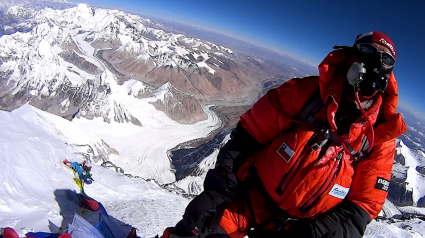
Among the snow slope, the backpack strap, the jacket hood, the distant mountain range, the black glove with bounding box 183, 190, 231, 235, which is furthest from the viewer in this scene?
the distant mountain range

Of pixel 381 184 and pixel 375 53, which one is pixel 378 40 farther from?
pixel 381 184

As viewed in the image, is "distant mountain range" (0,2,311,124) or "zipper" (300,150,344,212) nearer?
"zipper" (300,150,344,212)

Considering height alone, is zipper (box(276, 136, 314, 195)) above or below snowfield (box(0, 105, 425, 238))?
above

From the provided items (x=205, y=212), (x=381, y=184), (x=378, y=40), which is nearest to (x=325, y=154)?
(x=381, y=184)

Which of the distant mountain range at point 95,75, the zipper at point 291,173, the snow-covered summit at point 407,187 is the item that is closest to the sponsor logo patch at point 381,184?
the zipper at point 291,173

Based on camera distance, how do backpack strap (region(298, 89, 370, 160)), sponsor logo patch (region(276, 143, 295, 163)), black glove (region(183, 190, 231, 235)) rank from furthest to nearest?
black glove (region(183, 190, 231, 235))
sponsor logo patch (region(276, 143, 295, 163))
backpack strap (region(298, 89, 370, 160))

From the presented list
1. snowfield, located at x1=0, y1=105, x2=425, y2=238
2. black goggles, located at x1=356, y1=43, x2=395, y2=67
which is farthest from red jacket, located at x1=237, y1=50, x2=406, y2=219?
snowfield, located at x1=0, y1=105, x2=425, y2=238

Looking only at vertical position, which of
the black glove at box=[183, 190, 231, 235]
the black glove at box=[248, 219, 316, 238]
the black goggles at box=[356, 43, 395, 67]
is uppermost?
the black goggles at box=[356, 43, 395, 67]

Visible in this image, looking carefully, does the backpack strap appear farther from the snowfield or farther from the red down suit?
the snowfield

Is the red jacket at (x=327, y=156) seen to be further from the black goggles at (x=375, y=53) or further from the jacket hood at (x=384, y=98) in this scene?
the black goggles at (x=375, y=53)
